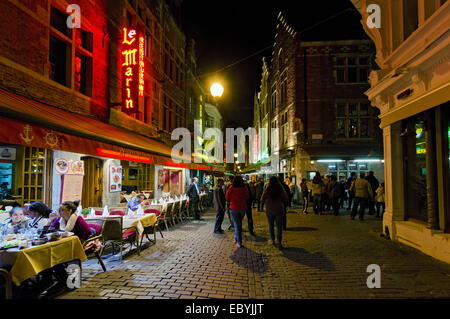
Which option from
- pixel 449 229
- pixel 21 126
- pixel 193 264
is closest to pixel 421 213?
pixel 449 229

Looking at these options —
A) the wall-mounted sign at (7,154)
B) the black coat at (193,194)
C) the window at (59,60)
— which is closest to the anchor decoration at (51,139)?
the window at (59,60)

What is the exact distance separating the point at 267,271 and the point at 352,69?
53.5 feet

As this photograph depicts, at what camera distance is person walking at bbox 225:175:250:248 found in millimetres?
6461

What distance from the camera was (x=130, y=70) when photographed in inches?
385

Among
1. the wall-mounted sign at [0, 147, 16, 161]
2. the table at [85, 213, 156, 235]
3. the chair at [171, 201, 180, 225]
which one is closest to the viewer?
the table at [85, 213, 156, 235]

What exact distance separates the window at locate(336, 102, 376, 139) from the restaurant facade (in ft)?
33.4

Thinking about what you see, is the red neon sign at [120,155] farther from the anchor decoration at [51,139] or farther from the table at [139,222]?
the table at [139,222]

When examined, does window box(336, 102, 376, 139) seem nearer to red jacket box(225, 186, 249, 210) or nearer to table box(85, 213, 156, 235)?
red jacket box(225, 186, 249, 210)

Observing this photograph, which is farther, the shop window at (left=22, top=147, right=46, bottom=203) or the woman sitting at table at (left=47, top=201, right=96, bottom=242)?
the shop window at (left=22, top=147, right=46, bottom=203)

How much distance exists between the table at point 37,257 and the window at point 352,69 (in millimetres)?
17295

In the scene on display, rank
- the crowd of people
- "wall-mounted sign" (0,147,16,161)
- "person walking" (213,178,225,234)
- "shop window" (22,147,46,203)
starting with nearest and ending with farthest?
the crowd of people < "shop window" (22,147,46,203) < "person walking" (213,178,225,234) < "wall-mounted sign" (0,147,16,161)

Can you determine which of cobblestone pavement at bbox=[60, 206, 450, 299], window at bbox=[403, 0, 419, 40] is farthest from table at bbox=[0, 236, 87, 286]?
window at bbox=[403, 0, 419, 40]

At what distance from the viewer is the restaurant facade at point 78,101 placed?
5258 mm
